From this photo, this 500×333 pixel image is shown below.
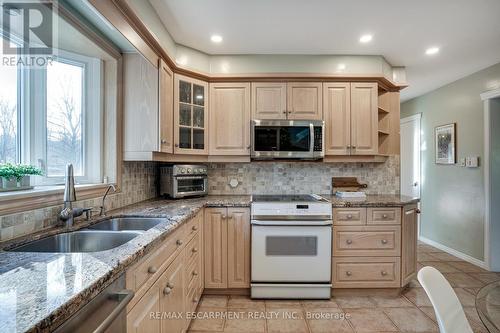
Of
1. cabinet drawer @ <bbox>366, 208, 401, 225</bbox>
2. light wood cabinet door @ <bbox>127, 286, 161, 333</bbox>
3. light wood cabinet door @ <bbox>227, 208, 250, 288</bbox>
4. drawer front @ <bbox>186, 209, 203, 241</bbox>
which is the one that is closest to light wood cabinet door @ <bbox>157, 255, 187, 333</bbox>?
light wood cabinet door @ <bbox>127, 286, 161, 333</bbox>

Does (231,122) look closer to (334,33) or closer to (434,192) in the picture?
(334,33)

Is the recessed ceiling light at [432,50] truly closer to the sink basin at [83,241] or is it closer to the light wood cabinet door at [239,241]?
the light wood cabinet door at [239,241]

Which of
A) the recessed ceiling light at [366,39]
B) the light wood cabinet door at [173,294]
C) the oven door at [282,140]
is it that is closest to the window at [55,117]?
the light wood cabinet door at [173,294]

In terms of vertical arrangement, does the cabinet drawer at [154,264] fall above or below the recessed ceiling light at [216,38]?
below

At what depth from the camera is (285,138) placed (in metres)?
2.73

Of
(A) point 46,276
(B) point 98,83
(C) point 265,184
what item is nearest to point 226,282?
(C) point 265,184

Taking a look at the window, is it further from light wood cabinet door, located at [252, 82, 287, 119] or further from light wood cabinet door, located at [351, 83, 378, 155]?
light wood cabinet door, located at [351, 83, 378, 155]

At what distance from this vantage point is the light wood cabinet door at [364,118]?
2.83 m

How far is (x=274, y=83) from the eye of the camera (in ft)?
9.24

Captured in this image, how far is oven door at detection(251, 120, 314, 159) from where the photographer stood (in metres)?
2.72

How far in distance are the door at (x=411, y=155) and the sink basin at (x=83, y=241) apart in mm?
4675

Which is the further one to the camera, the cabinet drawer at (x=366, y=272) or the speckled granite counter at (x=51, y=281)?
Answer: the cabinet drawer at (x=366, y=272)

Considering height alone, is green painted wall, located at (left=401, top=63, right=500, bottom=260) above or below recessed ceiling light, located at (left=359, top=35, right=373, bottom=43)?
below

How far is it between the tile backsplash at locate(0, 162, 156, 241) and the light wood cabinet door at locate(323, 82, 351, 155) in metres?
1.90
